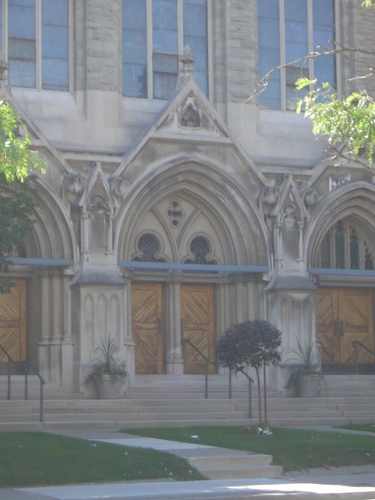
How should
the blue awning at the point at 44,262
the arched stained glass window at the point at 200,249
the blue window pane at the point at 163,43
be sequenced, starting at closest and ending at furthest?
1. the blue awning at the point at 44,262
2. the arched stained glass window at the point at 200,249
3. the blue window pane at the point at 163,43

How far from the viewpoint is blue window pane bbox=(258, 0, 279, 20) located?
1078 inches

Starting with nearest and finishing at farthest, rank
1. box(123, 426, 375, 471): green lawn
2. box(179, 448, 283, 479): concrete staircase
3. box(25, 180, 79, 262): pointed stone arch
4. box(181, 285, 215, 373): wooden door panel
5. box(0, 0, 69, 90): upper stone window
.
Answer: box(179, 448, 283, 479): concrete staircase, box(123, 426, 375, 471): green lawn, box(25, 180, 79, 262): pointed stone arch, box(0, 0, 69, 90): upper stone window, box(181, 285, 215, 373): wooden door panel

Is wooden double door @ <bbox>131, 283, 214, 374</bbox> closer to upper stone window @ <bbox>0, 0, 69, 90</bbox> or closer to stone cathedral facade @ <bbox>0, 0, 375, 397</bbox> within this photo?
stone cathedral facade @ <bbox>0, 0, 375, 397</bbox>

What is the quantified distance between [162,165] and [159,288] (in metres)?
3.04

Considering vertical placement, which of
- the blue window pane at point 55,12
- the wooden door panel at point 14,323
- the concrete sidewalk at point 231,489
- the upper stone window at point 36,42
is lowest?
the concrete sidewalk at point 231,489

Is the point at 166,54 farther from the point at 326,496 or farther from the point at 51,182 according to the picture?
the point at 326,496

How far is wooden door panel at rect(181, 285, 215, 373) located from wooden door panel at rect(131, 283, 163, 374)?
0.63 meters

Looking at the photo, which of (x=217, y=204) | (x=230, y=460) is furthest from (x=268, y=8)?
(x=230, y=460)

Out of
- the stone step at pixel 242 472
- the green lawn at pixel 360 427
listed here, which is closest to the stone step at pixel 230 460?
the stone step at pixel 242 472

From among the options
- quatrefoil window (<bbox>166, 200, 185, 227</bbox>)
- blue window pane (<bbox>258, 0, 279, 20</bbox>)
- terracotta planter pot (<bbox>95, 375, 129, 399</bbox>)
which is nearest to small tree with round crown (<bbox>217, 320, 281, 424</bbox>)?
terracotta planter pot (<bbox>95, 375, 129, 399</bbox>)

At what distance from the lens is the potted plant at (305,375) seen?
2405 centimetres

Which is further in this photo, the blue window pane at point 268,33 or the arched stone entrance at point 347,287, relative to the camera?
the blue window pane at point 268,33

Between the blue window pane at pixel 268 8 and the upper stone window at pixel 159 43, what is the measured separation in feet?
5.11

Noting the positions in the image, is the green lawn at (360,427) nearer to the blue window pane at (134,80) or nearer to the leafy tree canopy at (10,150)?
the leafy tree canopy at (10,150)
